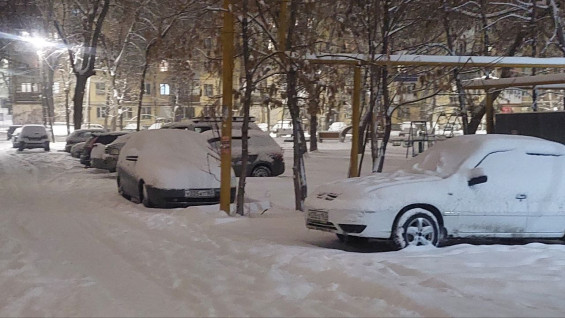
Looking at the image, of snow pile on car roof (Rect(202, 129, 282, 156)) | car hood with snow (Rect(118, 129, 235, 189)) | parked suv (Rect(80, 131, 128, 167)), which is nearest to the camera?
car hood with snow (Rect(118, 129, 235, 189))

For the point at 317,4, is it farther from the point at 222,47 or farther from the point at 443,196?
the point at 443,196

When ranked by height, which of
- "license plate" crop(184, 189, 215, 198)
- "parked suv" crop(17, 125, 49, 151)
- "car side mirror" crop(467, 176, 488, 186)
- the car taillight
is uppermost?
"car side mirror" crop(467, 176, 488, 186)

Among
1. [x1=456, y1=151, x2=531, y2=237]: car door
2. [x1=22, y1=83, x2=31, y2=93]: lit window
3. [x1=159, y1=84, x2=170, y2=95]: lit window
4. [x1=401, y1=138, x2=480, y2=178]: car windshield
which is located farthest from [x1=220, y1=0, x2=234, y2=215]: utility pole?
[x1=22, y1=83, x2=31, y2=93]: lit window

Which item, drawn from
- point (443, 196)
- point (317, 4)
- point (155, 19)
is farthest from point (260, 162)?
point (155, 19)

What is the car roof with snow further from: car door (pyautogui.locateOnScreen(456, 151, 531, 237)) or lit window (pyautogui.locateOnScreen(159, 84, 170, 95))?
lit window (pyautogui.locateOnScreen(159, 84, 170, 95))

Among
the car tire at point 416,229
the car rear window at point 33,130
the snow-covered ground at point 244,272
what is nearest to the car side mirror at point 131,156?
the snow-covered ground at point 244,272

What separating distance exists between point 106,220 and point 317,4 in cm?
555

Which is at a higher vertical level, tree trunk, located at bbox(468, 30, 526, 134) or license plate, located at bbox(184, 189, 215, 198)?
tree trunk, located at bbox(468, 30, 526, 134)

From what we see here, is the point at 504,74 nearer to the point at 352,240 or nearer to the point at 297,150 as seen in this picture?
the point at 297,150

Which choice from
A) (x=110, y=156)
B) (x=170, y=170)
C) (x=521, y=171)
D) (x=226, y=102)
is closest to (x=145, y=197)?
(x=170, y=170)

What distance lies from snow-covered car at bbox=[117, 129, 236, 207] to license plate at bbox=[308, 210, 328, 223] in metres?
3.61

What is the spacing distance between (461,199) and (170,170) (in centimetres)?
602

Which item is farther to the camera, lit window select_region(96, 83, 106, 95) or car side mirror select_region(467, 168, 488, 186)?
lit window select_region(96, 83, 106, 95)

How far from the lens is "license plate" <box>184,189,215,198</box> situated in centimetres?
1281
